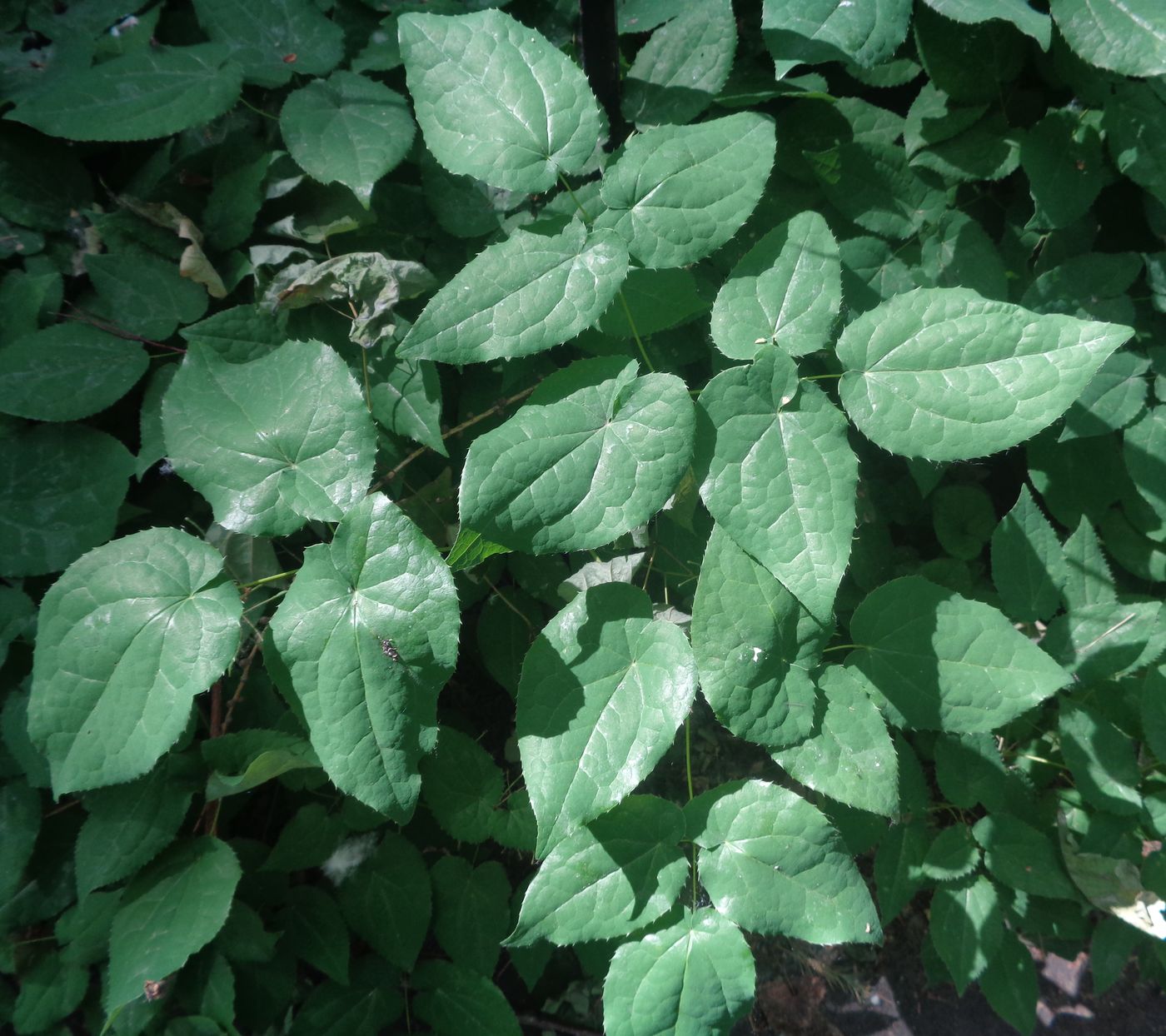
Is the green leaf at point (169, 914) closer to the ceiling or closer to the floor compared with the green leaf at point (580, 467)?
closer to the floor

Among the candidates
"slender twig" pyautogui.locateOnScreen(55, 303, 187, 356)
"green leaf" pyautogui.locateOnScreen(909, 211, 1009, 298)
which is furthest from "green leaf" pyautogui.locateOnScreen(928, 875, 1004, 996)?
"slender twig" pyautogui.locateOnScreen(55, 303, 187, 356)

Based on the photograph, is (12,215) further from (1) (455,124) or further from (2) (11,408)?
(1) (455,124)

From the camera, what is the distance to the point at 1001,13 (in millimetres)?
1040

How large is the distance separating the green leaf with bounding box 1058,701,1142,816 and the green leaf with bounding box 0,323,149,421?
1.71 metres

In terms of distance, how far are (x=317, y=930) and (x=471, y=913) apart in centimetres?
28

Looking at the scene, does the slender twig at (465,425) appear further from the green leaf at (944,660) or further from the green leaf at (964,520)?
the green leaf at (964,520)

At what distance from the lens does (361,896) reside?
147 centimetres

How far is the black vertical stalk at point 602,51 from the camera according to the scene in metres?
1.14

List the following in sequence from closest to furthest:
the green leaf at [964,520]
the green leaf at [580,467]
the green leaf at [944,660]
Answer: the green leaf at [580,467]
the green leaf at [944,660]
the green leaf at [964,520]

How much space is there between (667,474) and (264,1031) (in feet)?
4.31

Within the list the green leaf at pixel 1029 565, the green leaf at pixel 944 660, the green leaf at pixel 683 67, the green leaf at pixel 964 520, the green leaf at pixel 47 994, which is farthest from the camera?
the green leaf at pixel 964 520

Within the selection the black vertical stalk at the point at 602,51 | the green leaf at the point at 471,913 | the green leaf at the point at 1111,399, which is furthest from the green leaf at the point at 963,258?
the green leaf at the point at 471,913

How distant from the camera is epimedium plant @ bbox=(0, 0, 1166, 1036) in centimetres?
93

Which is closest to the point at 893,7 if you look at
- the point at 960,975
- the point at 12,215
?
the point at 12,215
